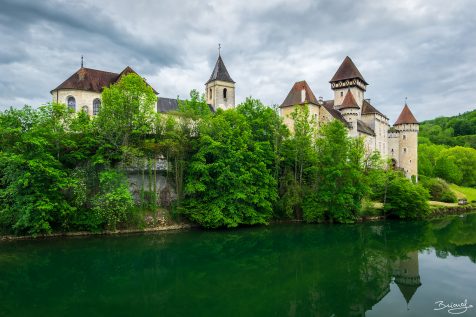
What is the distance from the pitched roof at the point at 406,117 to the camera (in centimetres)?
5103

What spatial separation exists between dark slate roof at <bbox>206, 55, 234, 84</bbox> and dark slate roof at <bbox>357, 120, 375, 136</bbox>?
17.5 metres

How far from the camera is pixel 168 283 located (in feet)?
45.5

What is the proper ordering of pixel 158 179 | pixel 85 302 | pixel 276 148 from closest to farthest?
pixel 85 302, pixel 158 179, pixel 276 148

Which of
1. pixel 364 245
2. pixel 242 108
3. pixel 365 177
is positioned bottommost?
pixel 364 245

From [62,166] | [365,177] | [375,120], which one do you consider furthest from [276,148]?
[375,120]

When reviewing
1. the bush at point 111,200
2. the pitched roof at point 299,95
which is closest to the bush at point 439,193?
the pitched roof at point 299,95

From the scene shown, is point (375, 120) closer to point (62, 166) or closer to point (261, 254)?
point (261, 254)

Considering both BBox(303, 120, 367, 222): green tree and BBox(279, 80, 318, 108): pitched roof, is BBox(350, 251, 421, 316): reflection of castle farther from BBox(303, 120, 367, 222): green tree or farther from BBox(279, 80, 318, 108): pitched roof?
BBox(279, 80, 318, 108): pitched roof

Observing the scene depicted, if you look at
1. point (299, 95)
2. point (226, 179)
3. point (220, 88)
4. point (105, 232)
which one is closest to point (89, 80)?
point (220, 88)

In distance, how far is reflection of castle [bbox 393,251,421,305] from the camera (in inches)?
→ 512

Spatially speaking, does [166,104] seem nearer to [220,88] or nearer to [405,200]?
[220,88]

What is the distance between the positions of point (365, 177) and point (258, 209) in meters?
10.2

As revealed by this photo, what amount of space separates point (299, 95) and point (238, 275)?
29350 mm

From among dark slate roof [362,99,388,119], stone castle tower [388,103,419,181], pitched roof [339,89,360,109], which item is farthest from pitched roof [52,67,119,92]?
stone castle tower [388,103,419,181]
